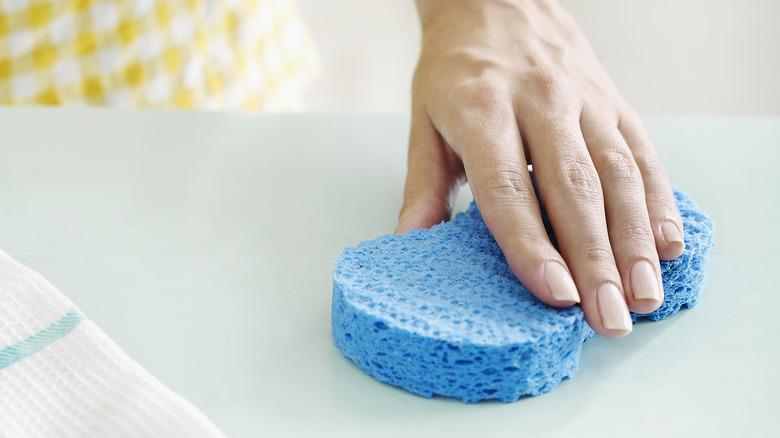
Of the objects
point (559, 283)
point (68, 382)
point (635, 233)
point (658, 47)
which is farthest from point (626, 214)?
point (658, 47)

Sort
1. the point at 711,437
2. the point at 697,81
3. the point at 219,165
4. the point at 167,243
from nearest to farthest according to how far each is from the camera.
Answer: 1. the point at 711,437
2. the point at 167,243
3. the point at 219,165
4. the point at 697,81

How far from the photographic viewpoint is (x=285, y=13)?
1.48 metres

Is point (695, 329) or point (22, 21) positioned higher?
point (22, 21)

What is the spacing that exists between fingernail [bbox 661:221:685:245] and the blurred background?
183 cm

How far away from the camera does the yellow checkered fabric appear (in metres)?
1.11

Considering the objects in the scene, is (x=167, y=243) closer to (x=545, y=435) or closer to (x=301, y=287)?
(x=301, y=287)

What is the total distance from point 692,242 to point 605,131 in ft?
0.50

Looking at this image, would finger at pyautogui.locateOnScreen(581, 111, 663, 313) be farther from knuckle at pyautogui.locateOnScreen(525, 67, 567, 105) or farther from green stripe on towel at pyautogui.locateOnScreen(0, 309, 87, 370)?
green stripe on towel at pyautogui.locateOnScreen(0, 309, 87, 370)

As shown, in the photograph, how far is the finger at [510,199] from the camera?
Answer: 20.4 inches

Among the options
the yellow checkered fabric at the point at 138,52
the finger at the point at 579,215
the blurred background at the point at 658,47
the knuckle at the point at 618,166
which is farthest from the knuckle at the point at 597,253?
the blurred background at the point at 658,47

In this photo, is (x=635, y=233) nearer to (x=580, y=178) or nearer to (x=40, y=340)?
(x=580, y=178)

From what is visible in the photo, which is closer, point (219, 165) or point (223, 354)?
point (223, 354)

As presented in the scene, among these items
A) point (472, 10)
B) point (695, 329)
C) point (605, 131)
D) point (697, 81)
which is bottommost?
point (697, 81)


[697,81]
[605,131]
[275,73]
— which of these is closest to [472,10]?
[605,131]
